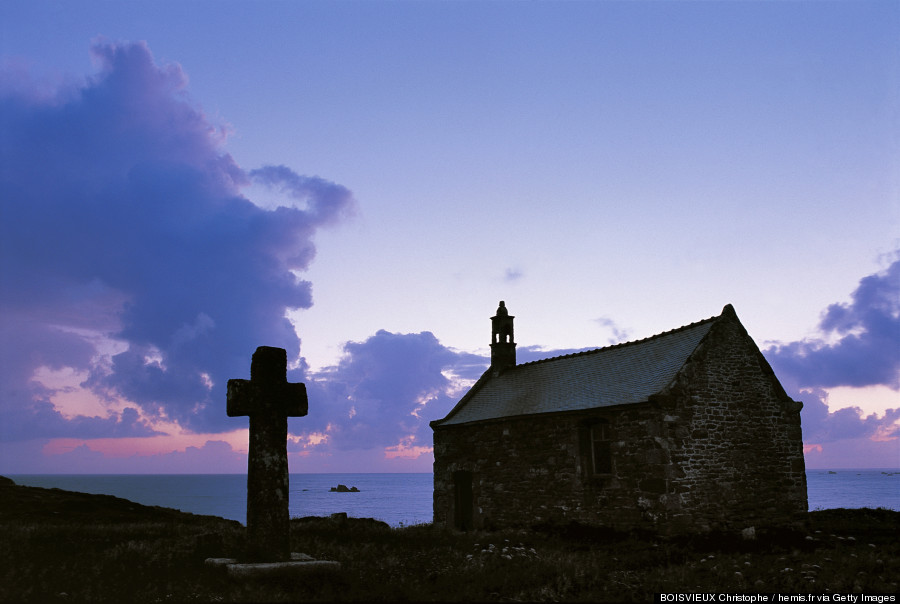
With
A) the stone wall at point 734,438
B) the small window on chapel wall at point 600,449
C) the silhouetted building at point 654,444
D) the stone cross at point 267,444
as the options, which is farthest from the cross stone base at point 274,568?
the small window on chapel wall at point 600,449

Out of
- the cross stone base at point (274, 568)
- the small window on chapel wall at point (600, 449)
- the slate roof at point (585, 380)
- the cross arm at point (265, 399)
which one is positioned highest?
the slate roof at point (585, 380)

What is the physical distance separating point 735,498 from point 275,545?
13.3 m

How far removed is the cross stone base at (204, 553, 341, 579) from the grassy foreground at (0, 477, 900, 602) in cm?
27

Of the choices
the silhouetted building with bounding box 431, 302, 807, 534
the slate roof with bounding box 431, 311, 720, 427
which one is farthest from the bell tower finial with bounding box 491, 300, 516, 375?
the silhouetted building with bounding box 431, 302, 807, 534

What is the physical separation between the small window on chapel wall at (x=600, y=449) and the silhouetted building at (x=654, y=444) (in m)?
0.03

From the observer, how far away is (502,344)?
28.5m

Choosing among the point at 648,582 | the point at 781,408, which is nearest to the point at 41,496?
the point at 648,582

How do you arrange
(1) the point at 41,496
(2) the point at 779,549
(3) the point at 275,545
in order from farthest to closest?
(1) the point at 41,496 → (2) the point at 779,549 → (3) the point at 275,545

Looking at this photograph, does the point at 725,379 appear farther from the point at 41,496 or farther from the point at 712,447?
the point at 41,496

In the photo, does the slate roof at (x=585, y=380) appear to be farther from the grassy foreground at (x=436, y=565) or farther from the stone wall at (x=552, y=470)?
the grassy foreground at (x=436, y=565)

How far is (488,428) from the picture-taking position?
77.5 ft

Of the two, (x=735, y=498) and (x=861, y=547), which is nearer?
(x=861, y=547)

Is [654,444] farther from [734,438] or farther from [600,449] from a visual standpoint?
[734,438]

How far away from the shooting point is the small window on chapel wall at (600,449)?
65.8ft
